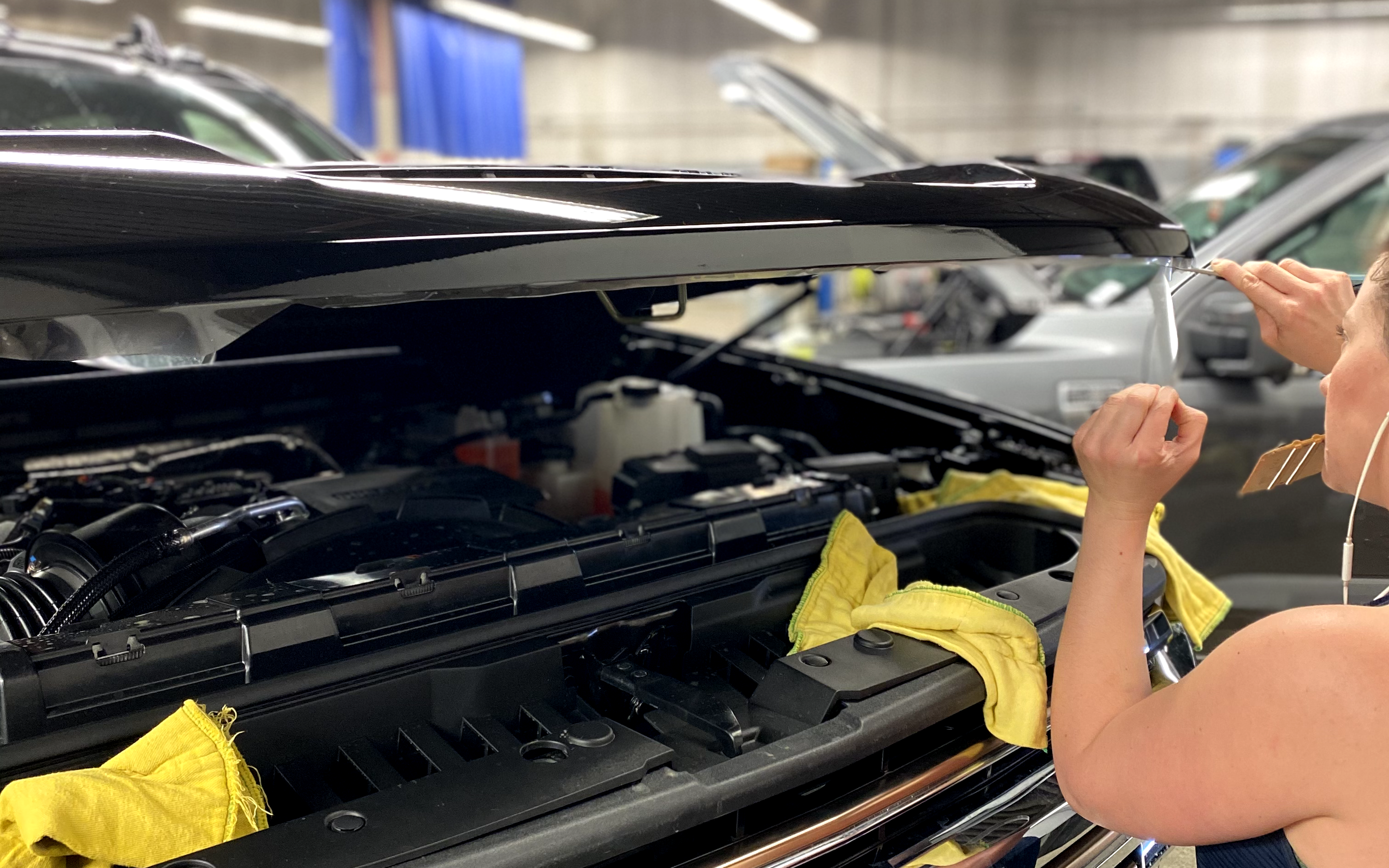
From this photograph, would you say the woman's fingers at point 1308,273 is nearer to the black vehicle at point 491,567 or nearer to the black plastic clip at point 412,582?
the black vehicle at point 491,567

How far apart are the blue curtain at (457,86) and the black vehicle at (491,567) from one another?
37.7ft

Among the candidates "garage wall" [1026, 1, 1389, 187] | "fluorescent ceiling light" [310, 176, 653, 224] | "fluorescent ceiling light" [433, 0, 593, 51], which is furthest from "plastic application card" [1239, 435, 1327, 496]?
"garage wall" [1026, 1, 1389, 187]

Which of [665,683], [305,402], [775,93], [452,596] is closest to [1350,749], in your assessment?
[665,683]

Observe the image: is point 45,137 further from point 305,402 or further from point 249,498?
point 305,402

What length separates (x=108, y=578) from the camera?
3.56 feet

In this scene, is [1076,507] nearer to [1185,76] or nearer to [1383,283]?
[1383,283]

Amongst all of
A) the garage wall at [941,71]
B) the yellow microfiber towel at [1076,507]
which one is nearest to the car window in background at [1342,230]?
the yellow microfiber towel at [1076,507]

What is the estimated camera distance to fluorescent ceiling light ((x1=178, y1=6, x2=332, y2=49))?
51.2 feet

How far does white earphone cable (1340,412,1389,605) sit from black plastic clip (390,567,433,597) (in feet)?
Answer: 2.71

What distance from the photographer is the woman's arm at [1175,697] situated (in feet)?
2.61

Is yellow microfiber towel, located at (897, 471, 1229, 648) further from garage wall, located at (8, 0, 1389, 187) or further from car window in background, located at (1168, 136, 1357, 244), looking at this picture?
garage wall, located at (8, 0, 1389, 187)

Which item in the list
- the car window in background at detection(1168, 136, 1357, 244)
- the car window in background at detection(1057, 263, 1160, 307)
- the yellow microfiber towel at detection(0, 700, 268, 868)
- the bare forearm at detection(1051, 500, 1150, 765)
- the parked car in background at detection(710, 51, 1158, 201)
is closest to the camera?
the yellow microfiber towel at detection(0, 700, 268, 868)

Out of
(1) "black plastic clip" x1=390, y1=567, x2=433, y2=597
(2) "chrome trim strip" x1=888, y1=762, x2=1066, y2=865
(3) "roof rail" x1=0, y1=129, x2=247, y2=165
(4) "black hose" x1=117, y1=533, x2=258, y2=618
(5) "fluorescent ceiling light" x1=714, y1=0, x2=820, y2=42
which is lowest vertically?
(2) "chrome trim strip" x1=888, y1=762, x2=1066, y2=865

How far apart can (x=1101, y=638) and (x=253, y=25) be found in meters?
17.7
